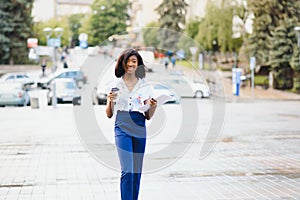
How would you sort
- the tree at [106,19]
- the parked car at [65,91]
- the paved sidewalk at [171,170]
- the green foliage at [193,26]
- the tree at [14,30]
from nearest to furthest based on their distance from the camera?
the paved sidewalk at [171,170] < the parked car at [65,91] < the tree at [14,30] < the green foliage at [193,26] < the tree at [106,19]

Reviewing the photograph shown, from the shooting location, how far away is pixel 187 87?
89.6 ft

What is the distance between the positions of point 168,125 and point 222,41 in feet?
93.4

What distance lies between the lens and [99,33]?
6644cm

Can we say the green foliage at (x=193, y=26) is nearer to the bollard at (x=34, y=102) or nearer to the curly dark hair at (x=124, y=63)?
the bollard at (x=34, y=102)

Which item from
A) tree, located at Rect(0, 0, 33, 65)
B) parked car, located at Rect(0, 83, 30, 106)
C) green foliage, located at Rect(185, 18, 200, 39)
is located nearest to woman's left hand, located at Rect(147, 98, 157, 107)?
parked car, located at Rect(0, 83, 30, 106)

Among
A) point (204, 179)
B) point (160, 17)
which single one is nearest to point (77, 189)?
point (204, 179)

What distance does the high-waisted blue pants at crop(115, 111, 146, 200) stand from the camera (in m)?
5.34

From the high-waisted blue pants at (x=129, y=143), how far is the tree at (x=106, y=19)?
5955cm

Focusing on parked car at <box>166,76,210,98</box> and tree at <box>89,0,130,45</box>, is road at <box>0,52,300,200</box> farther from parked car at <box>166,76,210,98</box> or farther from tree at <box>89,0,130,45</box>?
tree at <box>89,0,130,45</box>

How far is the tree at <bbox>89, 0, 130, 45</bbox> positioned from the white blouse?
59.5 meters

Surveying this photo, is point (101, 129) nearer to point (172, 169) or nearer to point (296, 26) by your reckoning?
point (172, 169)

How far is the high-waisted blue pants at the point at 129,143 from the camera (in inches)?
210

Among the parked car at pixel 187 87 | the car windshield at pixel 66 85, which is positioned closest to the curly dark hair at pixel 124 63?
the parked car at pixel 187 87

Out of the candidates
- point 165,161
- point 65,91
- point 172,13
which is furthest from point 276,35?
point 165,161
